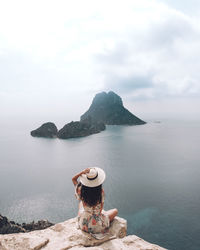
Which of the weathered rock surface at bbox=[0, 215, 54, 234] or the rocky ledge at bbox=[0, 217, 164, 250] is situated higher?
the rocky ledge at bbox=[0, 217, 164, 250]

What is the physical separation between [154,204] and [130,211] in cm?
529

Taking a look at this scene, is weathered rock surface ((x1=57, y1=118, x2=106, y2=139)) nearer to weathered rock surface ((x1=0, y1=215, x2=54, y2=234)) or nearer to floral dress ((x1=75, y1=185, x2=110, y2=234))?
weathered rock surface ((x1=0, y1=215, x2=54, y2=234))

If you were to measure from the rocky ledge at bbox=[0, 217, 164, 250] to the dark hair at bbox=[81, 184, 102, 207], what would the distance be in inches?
38.2

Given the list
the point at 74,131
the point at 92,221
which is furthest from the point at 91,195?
the point at 74,131

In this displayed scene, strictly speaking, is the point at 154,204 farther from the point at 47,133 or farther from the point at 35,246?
the point at 47,133

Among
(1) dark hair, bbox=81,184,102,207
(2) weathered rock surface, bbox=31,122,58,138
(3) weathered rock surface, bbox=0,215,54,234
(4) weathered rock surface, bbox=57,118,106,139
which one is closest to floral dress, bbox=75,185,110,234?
(1) dark hair, bbox=81,184,102,207

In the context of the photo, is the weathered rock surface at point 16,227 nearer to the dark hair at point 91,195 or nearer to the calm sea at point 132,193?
the calm sea at point 132,193

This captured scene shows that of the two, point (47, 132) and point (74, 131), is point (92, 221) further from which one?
point (47, 132)

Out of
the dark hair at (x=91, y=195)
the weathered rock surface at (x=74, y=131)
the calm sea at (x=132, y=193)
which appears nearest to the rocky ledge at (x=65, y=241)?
the dark hair at (x=91, y=195)

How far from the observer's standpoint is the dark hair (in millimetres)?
5109

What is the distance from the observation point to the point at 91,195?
16.8 ft

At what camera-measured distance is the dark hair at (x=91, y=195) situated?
511cm

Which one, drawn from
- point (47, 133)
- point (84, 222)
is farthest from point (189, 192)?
point (47, 133)

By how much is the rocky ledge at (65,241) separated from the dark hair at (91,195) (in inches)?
38.2
